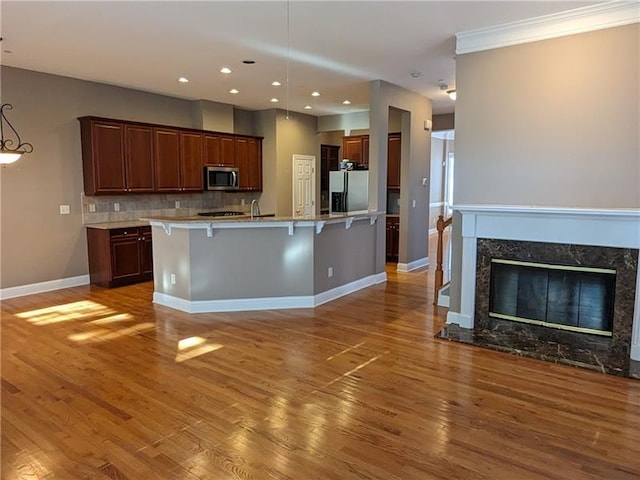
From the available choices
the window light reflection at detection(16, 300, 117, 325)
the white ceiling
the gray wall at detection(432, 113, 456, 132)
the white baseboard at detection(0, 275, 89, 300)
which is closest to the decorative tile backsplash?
the white baseboard at detection(0, 275, 89, 300)

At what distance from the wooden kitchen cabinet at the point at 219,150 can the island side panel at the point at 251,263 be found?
3178 mm

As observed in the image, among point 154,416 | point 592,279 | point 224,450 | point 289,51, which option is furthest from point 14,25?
point 592,279

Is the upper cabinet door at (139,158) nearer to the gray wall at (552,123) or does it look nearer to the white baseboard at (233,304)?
the white baseboard at (233,304)

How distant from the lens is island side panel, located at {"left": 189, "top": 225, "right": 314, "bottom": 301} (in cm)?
511

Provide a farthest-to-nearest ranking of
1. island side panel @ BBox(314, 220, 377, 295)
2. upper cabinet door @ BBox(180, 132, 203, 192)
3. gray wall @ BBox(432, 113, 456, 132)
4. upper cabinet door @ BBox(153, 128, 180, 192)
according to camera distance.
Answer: gray wall @ BBox(432, 113, 456, 132) < upper cabinet door @ BBox(180, 132, 203, 192) < upper cabinet door @ BBox(153, 128, 180, 192) < island side panel @ BBox(314, 220, 377, 295)

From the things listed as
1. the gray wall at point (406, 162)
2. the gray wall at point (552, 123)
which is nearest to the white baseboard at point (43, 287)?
the gray wall at point (406, 162)

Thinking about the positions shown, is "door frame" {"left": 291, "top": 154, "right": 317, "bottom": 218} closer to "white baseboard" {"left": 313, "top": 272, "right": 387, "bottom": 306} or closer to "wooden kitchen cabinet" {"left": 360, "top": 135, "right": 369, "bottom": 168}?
"wooden kitchen cabinet" {"left": 360, "top": 135, "right": 369, "bottom": 168}

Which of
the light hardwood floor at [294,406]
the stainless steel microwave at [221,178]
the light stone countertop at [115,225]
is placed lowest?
the light hardwood floor at [294,406]

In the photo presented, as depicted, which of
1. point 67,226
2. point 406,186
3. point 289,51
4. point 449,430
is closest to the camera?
point 449,430

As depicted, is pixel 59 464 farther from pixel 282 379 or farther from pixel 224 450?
pixel 282 379

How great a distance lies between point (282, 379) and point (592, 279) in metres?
2.92

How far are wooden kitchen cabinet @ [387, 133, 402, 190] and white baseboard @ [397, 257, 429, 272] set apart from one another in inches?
58.5

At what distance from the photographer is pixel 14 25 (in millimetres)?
4105

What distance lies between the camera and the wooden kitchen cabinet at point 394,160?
8.40 m
